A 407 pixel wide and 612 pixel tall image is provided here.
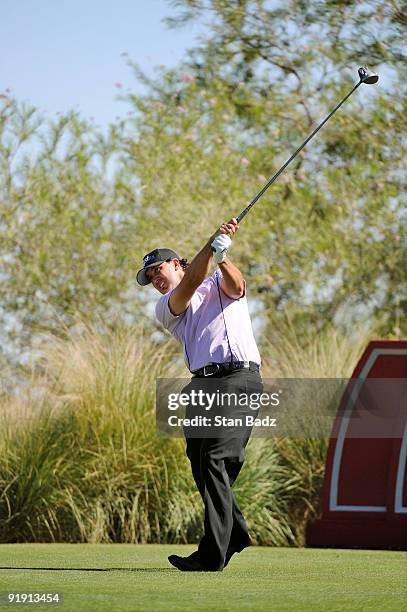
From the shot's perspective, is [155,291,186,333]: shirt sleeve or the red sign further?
the red sign

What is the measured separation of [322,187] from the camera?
57.0 ft

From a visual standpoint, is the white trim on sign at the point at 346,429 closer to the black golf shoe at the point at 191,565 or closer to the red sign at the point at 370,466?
the red sign at the point at 370,466

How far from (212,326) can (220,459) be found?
0.68 meters

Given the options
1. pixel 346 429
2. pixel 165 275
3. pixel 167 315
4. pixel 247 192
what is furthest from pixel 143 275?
pixel 247 192

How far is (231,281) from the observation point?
20.0ft

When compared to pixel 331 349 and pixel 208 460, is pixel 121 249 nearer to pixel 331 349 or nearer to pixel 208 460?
pixel 331 349

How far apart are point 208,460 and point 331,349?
5.72 m

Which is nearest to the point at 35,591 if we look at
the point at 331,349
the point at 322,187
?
the point at 331,349

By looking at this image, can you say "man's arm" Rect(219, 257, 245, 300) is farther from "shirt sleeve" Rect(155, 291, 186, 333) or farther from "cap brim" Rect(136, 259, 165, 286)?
"cap brim" Rect(136, 259, 165, 286)

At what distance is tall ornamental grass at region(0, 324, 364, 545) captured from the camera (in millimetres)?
9969

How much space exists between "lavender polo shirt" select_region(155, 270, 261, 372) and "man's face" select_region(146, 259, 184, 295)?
0.20m

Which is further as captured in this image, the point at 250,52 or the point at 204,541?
the point at 250,52

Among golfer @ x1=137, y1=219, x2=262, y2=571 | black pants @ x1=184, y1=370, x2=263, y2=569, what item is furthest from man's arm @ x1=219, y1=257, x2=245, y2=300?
black pants @ x1=184, y1=370, x2=263, y2=569

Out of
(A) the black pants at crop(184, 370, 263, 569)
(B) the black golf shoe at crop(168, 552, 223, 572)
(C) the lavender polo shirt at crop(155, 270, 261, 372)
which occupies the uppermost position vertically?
(C) the lavender polo shirt at crop(155, 270, 261, 372)
